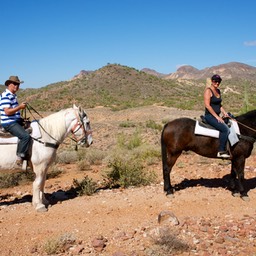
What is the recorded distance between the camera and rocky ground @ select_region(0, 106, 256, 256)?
16.9ft

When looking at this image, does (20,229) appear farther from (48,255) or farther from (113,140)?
(113,140)

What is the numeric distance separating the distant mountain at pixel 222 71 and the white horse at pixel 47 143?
377ft

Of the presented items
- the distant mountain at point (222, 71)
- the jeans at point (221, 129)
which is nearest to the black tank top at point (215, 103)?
the jeans at point (221, 129)

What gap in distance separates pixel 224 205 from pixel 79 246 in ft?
11.5

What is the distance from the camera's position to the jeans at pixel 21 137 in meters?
6.55

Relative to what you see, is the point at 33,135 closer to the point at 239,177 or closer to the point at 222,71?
A: the point at 239,177

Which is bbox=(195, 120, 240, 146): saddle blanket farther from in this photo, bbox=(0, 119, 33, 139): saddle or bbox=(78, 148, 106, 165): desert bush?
bbox=(78, 148, 106, 165): desert bush

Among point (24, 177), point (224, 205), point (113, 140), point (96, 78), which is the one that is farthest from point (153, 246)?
point (96, 78)

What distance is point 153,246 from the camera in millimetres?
5020

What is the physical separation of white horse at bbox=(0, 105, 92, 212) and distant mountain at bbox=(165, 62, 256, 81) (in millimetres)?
115049

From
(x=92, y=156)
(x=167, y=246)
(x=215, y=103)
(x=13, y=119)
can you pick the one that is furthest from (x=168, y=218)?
(x=92, y=156)

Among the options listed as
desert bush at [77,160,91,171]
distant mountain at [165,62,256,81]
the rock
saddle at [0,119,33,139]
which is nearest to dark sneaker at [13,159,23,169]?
saddle at [0,119,33,139]

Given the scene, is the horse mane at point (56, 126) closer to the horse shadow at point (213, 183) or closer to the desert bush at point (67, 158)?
the horse shadow at point (213, 183)

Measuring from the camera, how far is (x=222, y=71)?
446ft
